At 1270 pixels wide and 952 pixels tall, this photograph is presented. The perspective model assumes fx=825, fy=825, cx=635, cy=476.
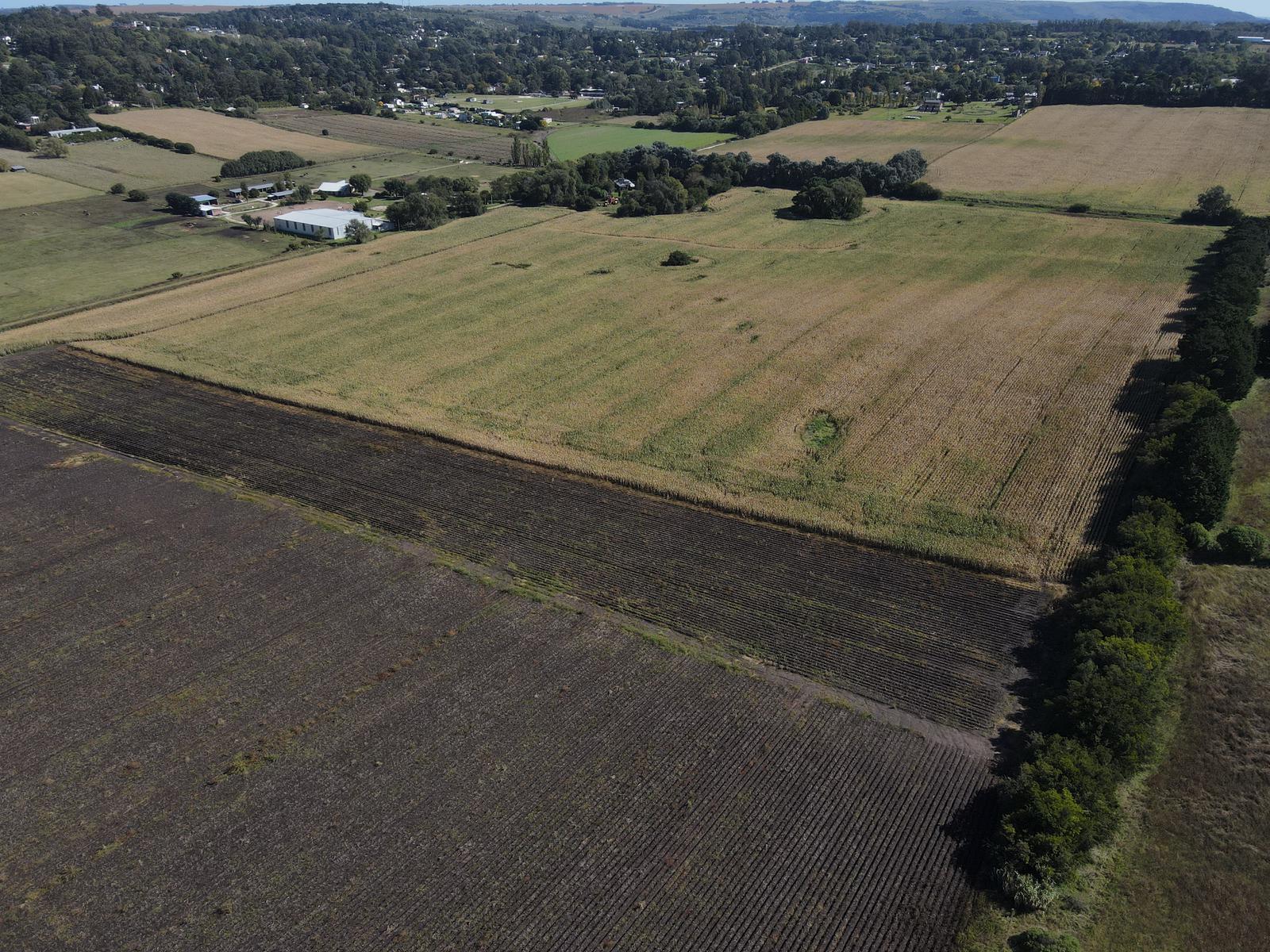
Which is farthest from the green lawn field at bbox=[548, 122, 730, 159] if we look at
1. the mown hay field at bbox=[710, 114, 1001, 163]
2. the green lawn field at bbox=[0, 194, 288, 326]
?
the green lawn field at bbox=[0, 194, 288, 326]

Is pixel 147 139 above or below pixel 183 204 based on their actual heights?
above

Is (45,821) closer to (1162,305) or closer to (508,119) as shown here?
(1162,305)

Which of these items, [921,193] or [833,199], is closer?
[833,199]

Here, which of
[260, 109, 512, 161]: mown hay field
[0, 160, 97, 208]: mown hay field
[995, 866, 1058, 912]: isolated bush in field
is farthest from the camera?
[260, 109, 512, 161]: mown hay field

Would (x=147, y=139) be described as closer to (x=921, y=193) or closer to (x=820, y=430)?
(x=921, y=193)

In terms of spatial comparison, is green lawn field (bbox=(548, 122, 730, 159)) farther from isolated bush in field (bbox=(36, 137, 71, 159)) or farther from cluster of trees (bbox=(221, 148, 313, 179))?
isolated bush in field (bbox=(36, 137, 71, 159))

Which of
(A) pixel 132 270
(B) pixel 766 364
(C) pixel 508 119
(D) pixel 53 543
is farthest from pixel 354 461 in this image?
(C) pixel 508 119

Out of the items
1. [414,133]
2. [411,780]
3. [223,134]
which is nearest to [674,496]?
[411,780]
